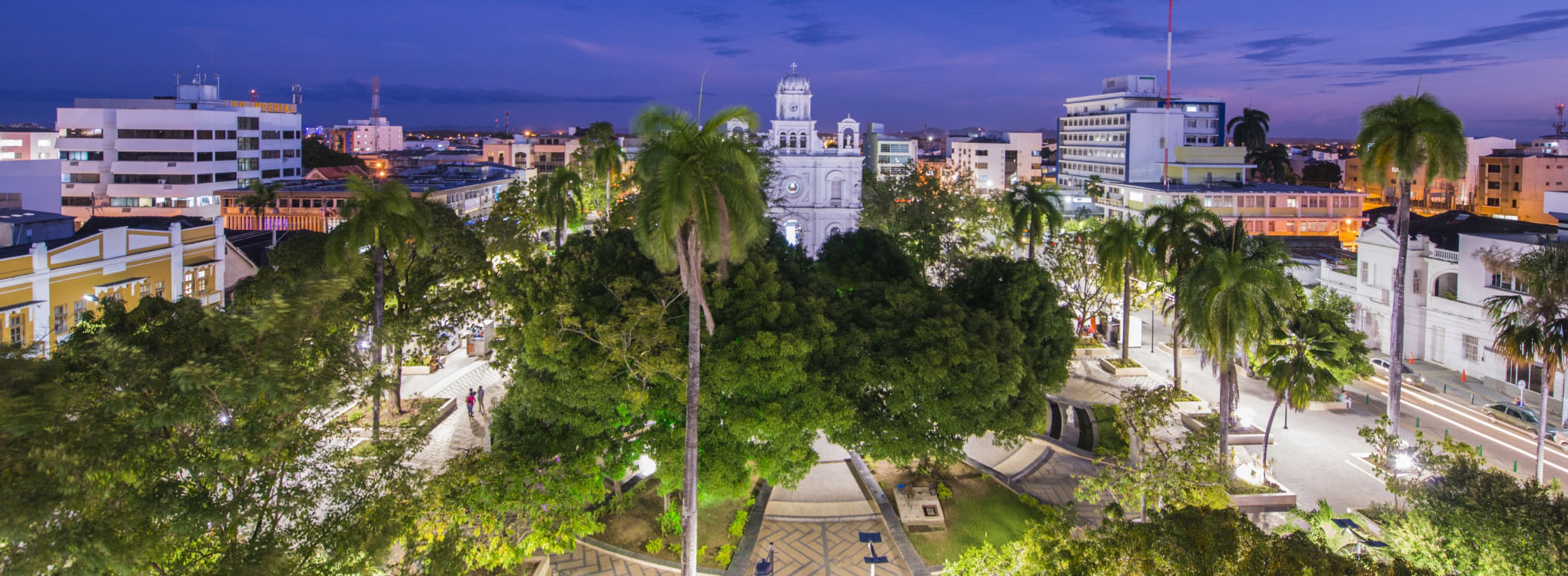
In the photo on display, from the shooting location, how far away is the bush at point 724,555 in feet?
66.2

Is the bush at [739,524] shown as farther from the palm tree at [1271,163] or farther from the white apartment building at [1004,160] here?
the white apartment building at [1004,160]

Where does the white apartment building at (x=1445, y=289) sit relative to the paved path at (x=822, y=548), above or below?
above

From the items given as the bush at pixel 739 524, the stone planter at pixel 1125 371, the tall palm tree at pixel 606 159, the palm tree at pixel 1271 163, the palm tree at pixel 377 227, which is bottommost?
the bush at pixel 739 524

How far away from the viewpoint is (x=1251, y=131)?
3716 inches

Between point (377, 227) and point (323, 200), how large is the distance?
136 feet

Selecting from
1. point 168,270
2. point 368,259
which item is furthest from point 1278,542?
point 168,270

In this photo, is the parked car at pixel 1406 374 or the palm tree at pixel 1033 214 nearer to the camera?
the parked car at pixel 1406 374

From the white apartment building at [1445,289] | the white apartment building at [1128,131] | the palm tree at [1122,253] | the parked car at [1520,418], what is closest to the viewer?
the parked car at [1520,418]

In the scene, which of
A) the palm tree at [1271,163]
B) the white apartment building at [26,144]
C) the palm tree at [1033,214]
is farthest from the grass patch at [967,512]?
the palm tree at [1271,163]

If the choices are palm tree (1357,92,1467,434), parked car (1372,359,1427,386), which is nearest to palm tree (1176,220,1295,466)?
palm tree (1357,92,1467,434)

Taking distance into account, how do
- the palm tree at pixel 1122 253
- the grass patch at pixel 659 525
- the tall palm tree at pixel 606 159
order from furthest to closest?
the tall palm tree at pixel 606 159 < the palm tree at pixel 1122 253 < the grass patch at pixel 659 525

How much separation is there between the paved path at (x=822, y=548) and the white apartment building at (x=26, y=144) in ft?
206

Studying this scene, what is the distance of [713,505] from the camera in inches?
923

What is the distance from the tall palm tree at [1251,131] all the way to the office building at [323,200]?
7555 centimetres
